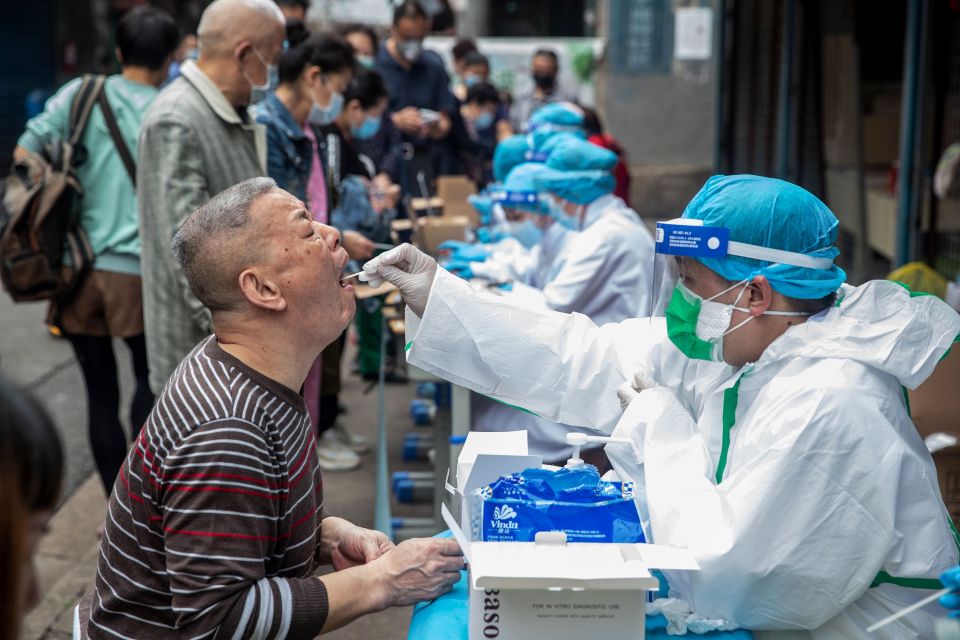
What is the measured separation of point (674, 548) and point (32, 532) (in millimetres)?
1075

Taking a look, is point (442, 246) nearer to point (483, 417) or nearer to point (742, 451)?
point (483, 417)

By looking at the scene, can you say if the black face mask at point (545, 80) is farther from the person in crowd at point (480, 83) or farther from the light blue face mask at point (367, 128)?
the light blue face mask at point (367, 128)

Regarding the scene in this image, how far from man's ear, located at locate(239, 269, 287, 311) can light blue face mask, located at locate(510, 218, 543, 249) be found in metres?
3.72

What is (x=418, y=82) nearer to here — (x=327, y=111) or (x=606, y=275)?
(x=327, y=111)

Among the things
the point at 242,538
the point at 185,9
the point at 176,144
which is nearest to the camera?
the point at 242,538

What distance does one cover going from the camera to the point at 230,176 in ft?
12.1

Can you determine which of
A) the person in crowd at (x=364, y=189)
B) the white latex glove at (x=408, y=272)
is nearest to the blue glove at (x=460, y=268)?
the person in crowd at (x=364, y=189)

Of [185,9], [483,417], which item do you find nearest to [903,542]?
[483,417]

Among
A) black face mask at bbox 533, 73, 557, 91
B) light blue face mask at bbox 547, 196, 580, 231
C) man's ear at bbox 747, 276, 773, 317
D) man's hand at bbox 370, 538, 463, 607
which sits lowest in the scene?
man's hand at bbox 370, 538, 463, 607

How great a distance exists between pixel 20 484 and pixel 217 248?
0.94 metres

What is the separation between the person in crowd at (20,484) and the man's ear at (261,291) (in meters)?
0.84

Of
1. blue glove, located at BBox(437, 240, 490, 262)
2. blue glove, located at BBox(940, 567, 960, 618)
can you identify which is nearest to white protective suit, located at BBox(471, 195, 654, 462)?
blue glove, located at BBox(437, 240, 490, 262)

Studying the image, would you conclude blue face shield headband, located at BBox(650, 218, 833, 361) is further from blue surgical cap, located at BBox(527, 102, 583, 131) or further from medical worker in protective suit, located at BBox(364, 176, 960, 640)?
blue surgical cap, located at BBox(527, 102, 583, 131)

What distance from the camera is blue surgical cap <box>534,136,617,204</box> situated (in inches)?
191
